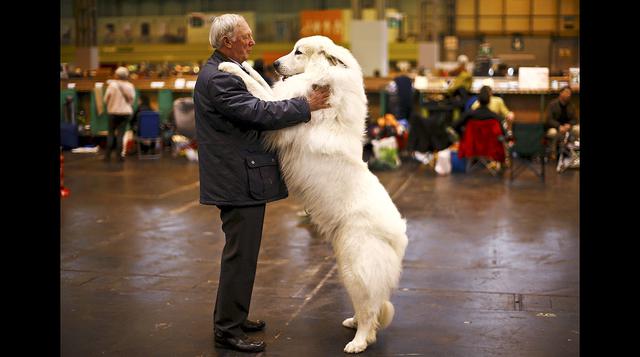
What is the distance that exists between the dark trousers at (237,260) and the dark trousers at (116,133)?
37.2ft

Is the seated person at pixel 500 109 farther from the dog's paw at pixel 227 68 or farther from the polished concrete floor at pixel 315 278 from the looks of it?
the dog's paw at pixel 227 68

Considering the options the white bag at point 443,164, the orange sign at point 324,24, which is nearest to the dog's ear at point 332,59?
the white bag at point 443,164

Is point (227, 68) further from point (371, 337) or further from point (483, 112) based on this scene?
point (483, 112)

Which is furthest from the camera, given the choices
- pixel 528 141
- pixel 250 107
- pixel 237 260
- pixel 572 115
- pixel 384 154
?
pixel 528 141

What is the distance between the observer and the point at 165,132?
1684 cm

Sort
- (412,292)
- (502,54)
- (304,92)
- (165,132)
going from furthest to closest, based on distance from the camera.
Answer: (502,54)
(165,132)
(412,292)
(304,92)

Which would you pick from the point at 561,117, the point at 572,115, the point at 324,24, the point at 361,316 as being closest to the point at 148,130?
the point at 561,117

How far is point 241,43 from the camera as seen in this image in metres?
4.36

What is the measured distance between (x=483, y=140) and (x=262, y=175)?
344 inches
